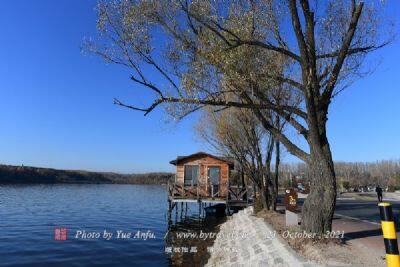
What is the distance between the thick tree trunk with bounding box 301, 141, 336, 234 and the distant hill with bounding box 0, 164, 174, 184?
93.7 m

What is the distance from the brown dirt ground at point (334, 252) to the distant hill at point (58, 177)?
3706 inches

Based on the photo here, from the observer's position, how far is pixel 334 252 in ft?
31.1

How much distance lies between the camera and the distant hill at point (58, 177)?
120 meters

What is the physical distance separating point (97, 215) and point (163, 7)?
28237 mm

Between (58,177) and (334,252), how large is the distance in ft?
468

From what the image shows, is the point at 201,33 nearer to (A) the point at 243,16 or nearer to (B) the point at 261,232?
(A) the point at 243,16

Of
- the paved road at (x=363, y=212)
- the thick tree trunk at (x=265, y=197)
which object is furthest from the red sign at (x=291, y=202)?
the thick tree trunk at (x=265, y=197)

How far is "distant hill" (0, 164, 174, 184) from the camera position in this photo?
4710 inches

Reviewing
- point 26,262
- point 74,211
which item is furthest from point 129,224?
point 26,262

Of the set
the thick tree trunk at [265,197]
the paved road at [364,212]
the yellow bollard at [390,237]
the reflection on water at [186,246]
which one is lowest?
the reflection on water at [186,246]

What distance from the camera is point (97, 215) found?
3697 cm

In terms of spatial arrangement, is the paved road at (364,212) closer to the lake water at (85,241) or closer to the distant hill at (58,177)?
the lake water at (85,241)

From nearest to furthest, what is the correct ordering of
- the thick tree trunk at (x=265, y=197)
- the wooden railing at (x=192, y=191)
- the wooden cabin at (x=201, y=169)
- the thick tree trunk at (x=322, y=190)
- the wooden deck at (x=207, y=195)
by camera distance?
the thick tree trunk at (x=322, y=190)
the thick tree trunk at (x=265, y=197)
the wooden deck at (x=207, y=195)
the wooden railing at (x=192, y=191)
the wooden cabin at (x=201, y=169)

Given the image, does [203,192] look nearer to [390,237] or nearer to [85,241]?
[85,241]
